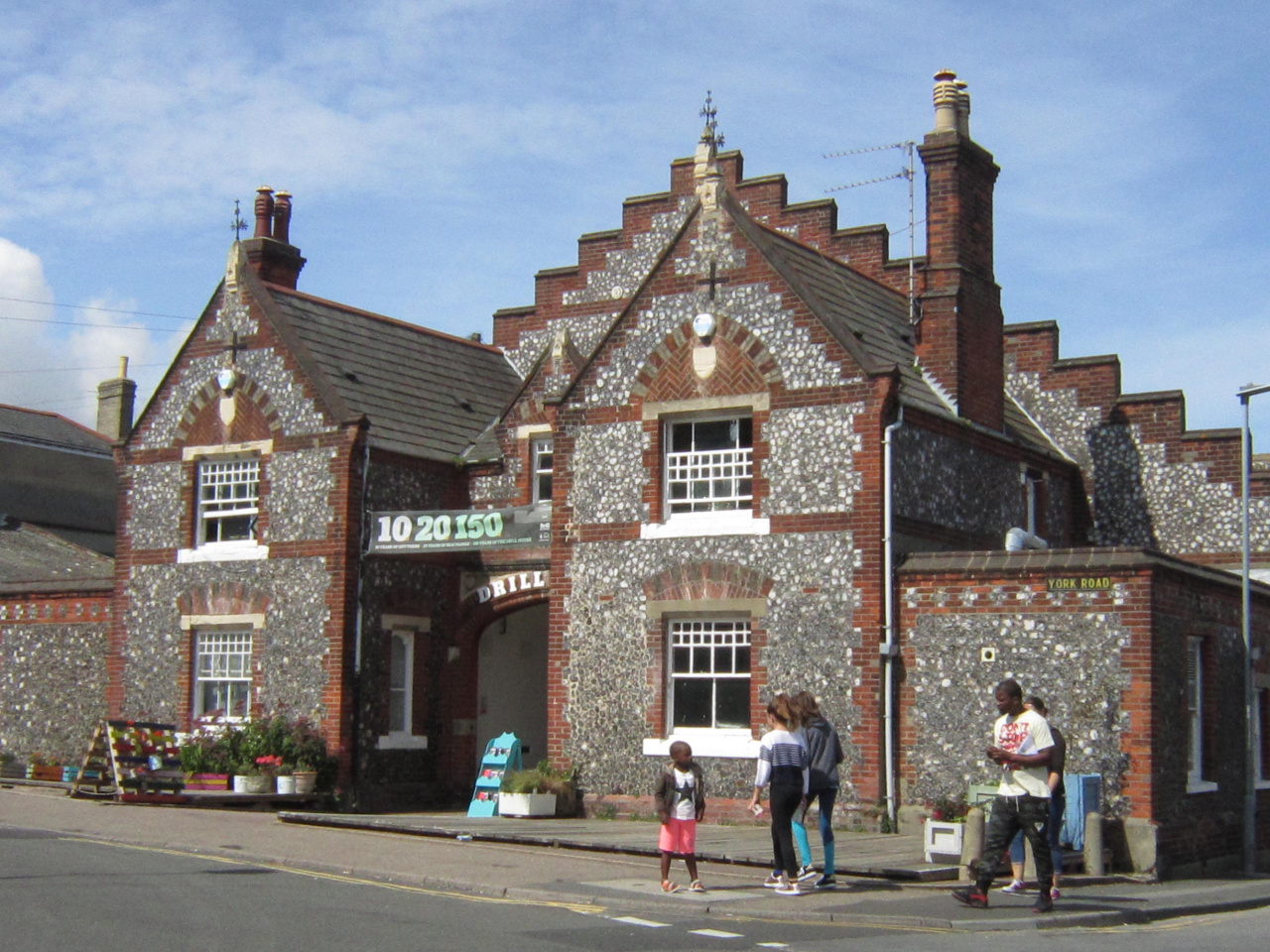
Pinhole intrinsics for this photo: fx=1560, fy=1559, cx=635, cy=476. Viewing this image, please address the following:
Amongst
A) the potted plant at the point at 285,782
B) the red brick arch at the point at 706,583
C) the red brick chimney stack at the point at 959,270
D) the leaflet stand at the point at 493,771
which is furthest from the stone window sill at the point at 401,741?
the red brick chimney stack at the point at 959,270

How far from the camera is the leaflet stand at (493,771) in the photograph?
73.0 ft

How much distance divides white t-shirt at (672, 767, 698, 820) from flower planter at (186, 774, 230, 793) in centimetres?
1097

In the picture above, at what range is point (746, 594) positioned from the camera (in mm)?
20656

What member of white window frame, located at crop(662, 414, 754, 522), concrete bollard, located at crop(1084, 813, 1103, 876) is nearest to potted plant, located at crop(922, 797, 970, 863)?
concrete bollard, located at crop(1084, 813, 1103, 876)

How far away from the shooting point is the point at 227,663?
82.1 ft

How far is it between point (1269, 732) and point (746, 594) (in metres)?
8.05

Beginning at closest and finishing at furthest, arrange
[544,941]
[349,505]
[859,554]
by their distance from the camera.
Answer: [544,941] → [859,554] → [349,505]

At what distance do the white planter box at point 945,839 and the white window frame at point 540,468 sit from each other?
1036cm

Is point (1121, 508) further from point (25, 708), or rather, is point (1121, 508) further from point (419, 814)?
point (25, 708)

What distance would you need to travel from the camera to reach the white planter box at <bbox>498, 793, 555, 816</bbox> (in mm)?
21422

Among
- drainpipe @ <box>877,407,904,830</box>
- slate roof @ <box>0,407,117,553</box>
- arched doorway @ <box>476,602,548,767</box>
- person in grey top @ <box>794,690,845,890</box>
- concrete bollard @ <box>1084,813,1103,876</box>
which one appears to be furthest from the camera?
slate roof @ <box>0,407,117,553</box>

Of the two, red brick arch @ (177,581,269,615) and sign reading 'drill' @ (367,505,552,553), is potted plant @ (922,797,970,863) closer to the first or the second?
sign reading 'drill' @ (367,505,552,553)

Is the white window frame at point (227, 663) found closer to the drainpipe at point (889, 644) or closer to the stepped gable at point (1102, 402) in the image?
the drainpipe at point (889, 644)

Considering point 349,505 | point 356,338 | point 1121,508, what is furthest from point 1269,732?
point 356,338
